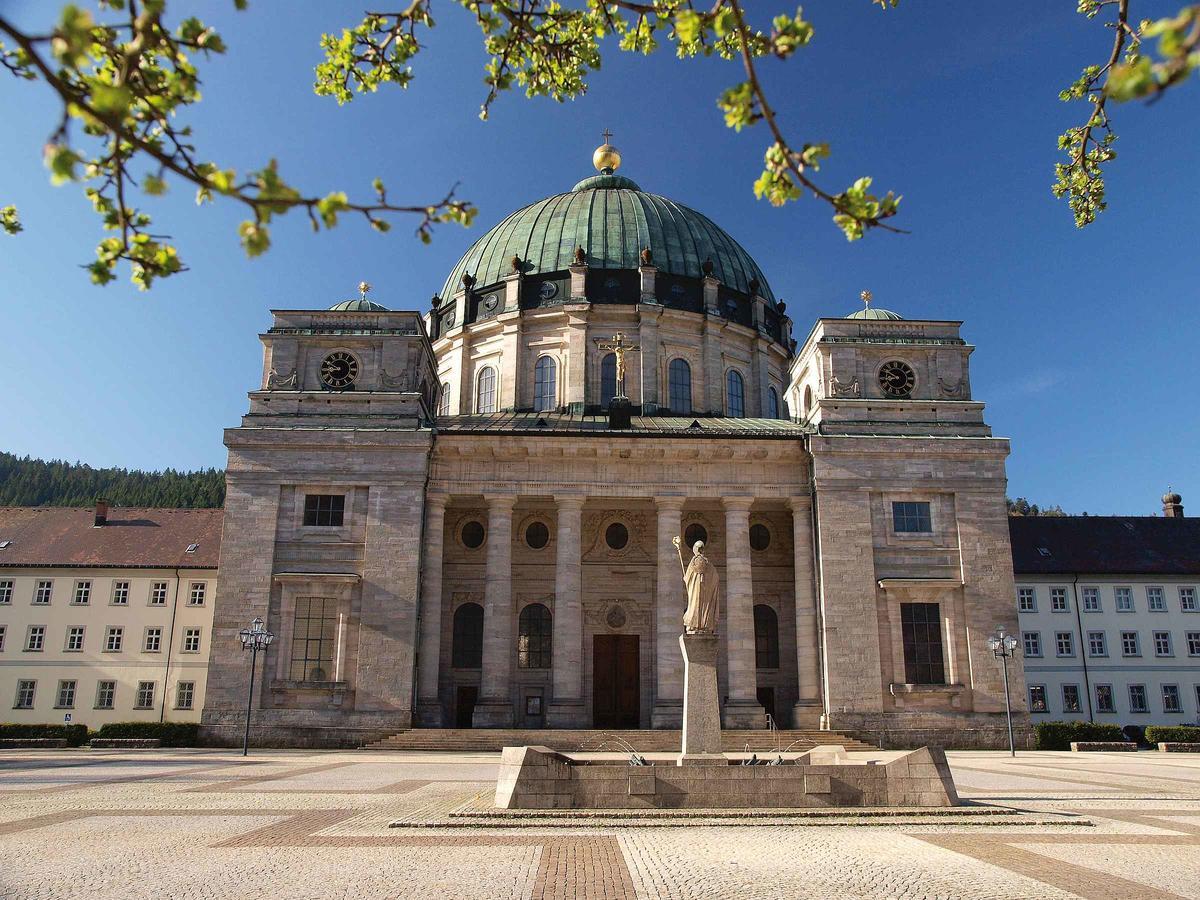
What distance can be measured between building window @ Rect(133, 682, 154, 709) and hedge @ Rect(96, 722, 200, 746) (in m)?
10.4

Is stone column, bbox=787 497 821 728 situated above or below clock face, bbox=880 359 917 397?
below

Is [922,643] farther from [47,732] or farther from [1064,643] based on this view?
[47,732]

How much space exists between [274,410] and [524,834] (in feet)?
97.6

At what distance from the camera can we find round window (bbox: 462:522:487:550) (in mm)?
42781

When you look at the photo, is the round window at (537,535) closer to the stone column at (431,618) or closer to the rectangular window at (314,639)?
the stone column at (431,618)

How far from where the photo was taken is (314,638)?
36906mm

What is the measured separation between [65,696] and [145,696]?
151 inches

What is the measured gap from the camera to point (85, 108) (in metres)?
4.88

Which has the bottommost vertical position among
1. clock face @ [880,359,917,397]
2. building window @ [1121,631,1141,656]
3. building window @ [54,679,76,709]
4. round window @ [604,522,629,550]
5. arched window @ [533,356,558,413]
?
building window @ [54,679,76,709]

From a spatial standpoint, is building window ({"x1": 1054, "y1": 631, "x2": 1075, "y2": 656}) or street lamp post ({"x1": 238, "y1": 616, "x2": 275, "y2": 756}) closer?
street lamp post ({"x1": 238, "y1": 616, "x2": 275, "y2": 756})

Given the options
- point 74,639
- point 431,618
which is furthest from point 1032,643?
point 74,639

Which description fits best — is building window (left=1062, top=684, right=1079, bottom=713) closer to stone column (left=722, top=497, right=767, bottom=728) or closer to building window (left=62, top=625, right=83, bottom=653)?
stone column (left=722, top=497, right=767, bottom=728)

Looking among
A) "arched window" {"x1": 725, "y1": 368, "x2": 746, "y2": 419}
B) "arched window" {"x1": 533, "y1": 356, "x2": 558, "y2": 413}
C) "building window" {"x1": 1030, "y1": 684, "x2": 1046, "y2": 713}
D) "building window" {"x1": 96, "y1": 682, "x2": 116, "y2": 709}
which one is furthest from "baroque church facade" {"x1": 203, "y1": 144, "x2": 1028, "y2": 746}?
"building window" {"x1": 1030, "y1": 684, "x2": 1046, "y2": 713}

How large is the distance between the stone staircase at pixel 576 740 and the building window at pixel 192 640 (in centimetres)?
1868
